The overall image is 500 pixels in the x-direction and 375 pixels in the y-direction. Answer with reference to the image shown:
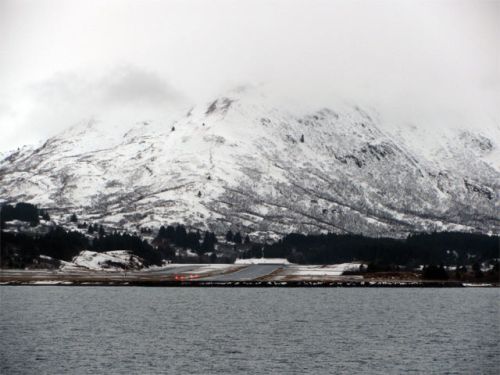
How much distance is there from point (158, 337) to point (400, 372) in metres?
35.4

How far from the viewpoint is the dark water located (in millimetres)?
88000

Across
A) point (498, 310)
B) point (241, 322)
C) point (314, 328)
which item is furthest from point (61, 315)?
point (498, 310)

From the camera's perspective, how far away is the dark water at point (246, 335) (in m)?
88.0

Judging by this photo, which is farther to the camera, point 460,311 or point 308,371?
point 460,311

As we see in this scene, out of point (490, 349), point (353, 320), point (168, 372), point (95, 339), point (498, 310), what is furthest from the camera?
point (498, 310)

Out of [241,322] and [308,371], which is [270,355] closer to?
[308,371]

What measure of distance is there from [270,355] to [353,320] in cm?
4021

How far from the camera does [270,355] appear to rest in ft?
311

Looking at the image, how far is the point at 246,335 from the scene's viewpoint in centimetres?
11231

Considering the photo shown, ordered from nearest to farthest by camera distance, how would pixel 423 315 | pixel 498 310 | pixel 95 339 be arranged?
pixel 95 339
pixel 423 315
pixel 498 310

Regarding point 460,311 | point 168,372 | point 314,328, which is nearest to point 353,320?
point 314,328

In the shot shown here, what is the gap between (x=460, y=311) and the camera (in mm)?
148875

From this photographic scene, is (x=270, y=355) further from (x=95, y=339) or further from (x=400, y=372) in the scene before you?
(x=95, y=339)

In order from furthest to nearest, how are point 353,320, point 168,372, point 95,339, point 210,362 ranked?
1. point 353,320
2. point 95,339
3. point 210,362
4. point 168,372
